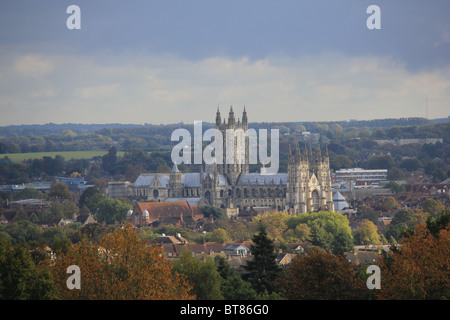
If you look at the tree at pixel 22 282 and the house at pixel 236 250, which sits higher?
the tree at pixel 22 282

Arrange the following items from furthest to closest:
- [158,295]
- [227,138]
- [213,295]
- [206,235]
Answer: [227,138], [206,235], [213,295], [158,295]

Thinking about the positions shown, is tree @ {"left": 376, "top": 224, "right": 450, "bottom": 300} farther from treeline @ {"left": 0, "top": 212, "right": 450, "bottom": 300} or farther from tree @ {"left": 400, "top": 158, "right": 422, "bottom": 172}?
tree @ {"left": 400, "top": 158, "right": 422, "bottom": 172}

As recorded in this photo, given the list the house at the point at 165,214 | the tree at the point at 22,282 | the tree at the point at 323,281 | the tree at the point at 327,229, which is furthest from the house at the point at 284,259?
the house at the point at 165,214

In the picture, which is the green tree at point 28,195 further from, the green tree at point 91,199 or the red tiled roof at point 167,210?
the red tiled roof at point 167,210

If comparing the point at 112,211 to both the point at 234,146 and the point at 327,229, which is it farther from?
the point at 327,229

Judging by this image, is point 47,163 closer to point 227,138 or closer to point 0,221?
point 227,138
